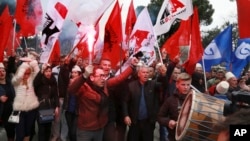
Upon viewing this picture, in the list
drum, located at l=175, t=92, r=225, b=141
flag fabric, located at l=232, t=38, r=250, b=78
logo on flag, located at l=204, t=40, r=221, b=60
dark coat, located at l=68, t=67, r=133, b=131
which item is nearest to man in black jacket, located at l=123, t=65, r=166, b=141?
dark coat, located at l=68, t=67, r=133, b=131

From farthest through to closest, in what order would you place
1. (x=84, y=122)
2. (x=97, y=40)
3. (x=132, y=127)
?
(x=97, y=40) → (x=132, y=127) → (x=84, y=122)

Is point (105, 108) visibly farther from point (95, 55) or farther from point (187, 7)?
point (187, 7)

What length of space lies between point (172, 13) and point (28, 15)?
295cm

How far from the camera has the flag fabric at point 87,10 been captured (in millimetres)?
7520

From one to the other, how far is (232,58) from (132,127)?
310 cm

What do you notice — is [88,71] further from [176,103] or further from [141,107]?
[141,107]

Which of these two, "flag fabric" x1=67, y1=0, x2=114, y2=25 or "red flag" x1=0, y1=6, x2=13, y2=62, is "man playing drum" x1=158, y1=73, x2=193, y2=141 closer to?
"flag fabric" x1=67, y1=0, x2=114, y2=25

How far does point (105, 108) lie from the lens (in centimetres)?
554

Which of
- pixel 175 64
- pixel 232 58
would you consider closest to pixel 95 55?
pixel 175 64

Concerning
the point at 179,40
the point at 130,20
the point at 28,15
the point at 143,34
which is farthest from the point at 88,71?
the point at 28,15

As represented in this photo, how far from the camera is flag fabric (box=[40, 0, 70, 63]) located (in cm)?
757

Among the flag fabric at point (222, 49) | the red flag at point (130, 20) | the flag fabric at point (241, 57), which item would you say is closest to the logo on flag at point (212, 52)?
the flag fabric at point (222, 49)

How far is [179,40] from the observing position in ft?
26.6

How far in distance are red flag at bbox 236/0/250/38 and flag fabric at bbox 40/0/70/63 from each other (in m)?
3.31
